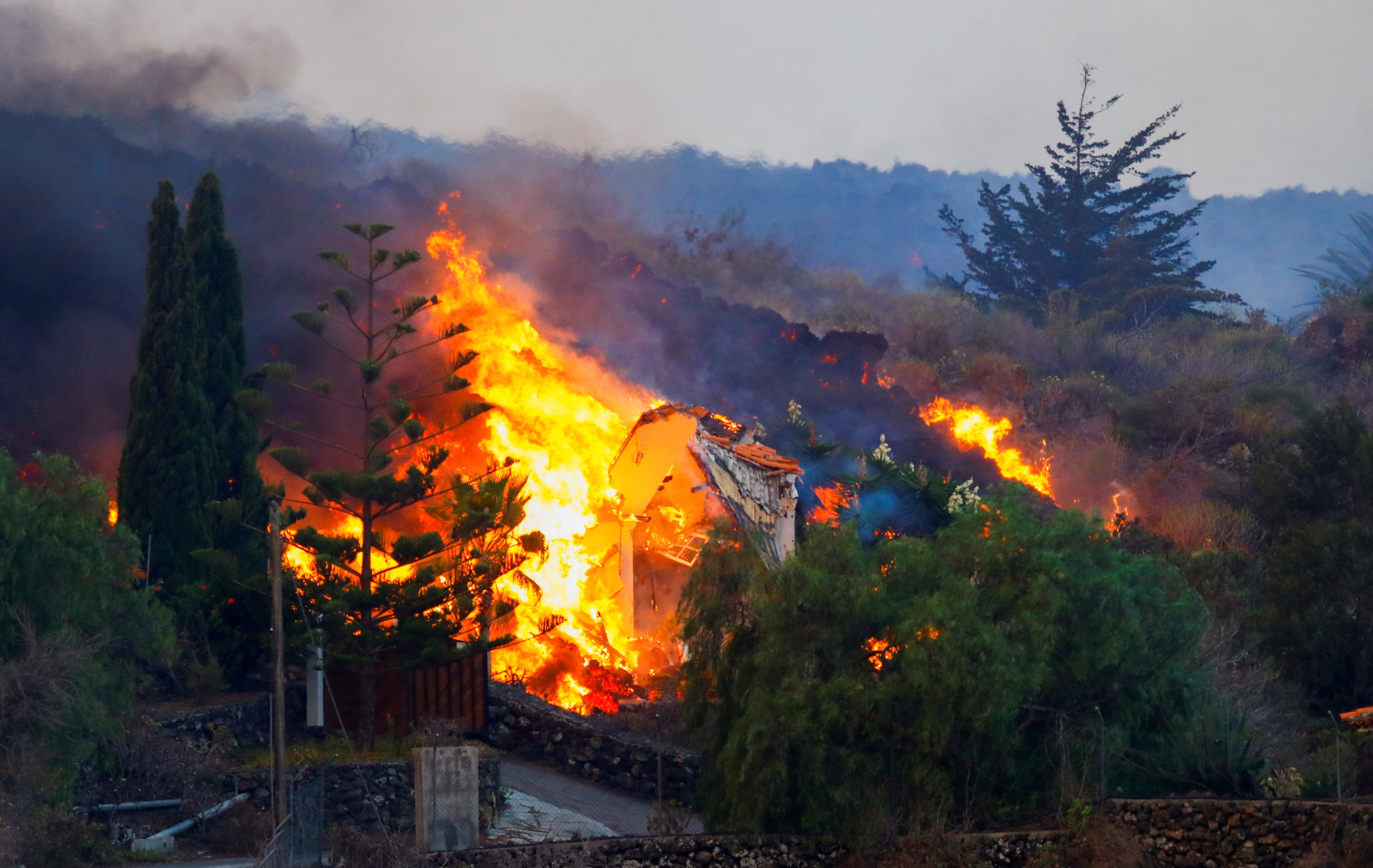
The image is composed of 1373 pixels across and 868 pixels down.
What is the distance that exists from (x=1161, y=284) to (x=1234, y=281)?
30.8 m

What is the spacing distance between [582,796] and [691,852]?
5648 millimetres

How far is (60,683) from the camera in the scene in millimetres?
19000

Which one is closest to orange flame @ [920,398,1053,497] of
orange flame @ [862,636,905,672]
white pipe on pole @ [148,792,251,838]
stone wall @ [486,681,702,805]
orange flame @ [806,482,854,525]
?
orange flame @ [806,482,854,525]

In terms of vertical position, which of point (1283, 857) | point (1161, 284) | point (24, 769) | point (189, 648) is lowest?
point (1283, 857)

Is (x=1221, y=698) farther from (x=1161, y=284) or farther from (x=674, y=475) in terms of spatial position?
(x=1161, y=284)

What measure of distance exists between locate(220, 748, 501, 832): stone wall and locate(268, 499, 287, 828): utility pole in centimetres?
55

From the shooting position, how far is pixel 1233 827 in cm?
Result: 1527

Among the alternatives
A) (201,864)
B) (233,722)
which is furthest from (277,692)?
(233,722)

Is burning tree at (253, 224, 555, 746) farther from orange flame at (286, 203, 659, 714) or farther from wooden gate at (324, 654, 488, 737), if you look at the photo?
orange flame at (286, 203, 659, 714)

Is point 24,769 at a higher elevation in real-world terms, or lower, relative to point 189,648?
lower

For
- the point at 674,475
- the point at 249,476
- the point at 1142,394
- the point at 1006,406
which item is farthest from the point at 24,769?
the point at 1142,394

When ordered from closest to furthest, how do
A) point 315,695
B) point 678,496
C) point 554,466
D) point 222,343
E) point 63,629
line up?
1. point 63,629
2. point 315,695
3. point 222,343
4. point 678,496
5. point 554,466

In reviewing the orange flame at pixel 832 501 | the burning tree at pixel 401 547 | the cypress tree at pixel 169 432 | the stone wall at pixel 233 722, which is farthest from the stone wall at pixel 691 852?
the orange flame at pixel 832 501

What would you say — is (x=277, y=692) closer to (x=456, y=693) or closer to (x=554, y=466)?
(x=456, y=693)
